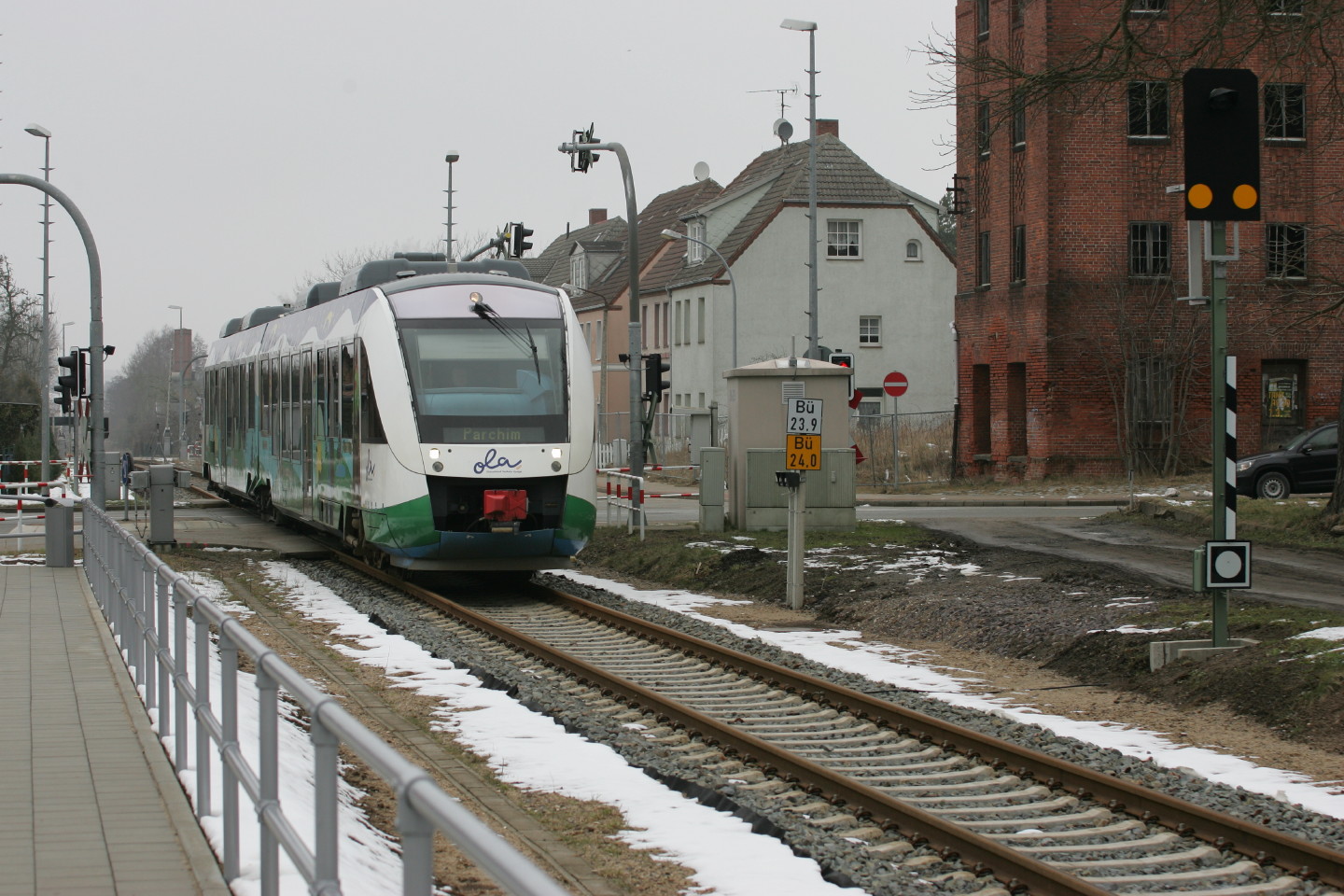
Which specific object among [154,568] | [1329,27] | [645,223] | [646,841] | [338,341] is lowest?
[646,841]

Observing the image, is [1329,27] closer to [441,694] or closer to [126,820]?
[441,694]

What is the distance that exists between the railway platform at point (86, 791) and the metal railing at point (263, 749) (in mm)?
174

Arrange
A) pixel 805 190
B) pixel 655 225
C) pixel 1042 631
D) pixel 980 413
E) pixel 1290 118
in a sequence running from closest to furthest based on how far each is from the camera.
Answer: pixel 1042 631
pixel 1290 118
pixel 980 413
pixel 805 190
pixel 655 225

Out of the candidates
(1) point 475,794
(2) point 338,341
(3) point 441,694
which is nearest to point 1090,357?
(2) point 338,341

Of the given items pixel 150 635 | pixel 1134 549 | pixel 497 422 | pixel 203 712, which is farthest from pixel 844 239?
pixel 203 712

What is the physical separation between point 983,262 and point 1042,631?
3095 cm

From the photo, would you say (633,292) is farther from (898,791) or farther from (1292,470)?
(898,791)

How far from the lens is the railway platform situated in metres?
5.51

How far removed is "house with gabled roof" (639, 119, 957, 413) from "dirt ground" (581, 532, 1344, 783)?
36.5 metres

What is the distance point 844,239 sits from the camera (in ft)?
196

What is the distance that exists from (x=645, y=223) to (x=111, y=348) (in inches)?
1840

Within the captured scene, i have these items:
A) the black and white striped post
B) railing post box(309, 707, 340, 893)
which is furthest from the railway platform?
the black and white striped post

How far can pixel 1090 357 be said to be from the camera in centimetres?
4072

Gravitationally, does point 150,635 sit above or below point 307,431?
below
